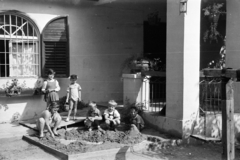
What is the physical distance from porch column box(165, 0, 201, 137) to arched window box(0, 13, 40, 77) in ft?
14.0

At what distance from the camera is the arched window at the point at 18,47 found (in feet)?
31.4

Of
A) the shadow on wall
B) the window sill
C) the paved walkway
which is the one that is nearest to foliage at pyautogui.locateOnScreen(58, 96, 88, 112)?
the shadow on wall

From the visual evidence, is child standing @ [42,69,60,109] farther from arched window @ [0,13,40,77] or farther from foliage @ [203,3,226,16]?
foliage @ [203,3,226,16]

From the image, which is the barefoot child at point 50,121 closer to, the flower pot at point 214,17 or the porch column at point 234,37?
the porch column at point 234,37

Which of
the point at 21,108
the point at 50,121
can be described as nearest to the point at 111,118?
the point at 50,121

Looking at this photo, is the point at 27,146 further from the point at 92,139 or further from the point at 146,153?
the point at 146,153

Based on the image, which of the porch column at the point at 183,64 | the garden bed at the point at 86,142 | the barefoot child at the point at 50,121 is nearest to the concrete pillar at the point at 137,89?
the porch column at the point at 183,64

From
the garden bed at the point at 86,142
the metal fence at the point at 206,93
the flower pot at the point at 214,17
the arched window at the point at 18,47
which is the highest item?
the flower pot at the point at 214,17

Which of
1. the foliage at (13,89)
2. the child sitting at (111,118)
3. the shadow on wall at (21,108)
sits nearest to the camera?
the child sitting at (111,118)

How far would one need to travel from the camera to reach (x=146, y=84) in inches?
357

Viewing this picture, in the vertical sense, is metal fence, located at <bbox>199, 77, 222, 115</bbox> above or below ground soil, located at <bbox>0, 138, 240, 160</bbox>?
above

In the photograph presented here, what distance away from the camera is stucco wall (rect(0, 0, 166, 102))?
10805 millimetres

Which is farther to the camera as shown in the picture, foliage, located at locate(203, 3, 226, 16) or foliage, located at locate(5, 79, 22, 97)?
foliage, located at locate(203, 3, 226, 16)

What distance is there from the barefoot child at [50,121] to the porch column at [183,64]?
2.71m
